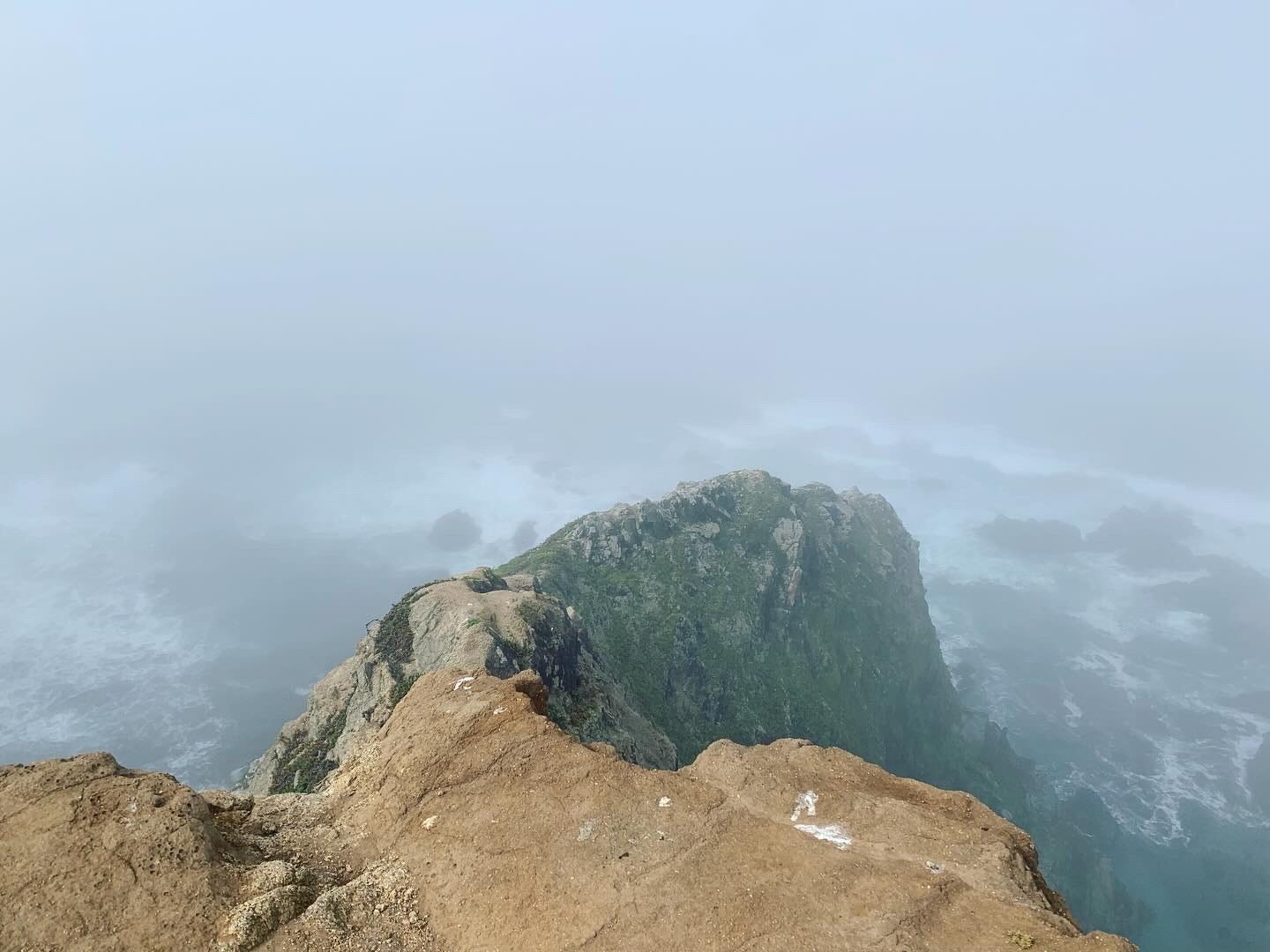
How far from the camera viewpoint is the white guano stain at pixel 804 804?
24125 millimetres

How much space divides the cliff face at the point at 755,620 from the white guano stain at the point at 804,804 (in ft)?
167

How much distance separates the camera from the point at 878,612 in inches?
4813

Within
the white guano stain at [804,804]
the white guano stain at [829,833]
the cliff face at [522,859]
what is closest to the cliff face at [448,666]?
the cliff face at [522,859]

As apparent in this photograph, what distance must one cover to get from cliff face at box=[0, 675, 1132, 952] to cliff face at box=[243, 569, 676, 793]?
19325mm

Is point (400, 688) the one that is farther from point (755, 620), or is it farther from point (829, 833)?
point (755, 620)

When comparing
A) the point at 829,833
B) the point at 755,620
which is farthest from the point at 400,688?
the point at 755,620

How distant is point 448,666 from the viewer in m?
44.1

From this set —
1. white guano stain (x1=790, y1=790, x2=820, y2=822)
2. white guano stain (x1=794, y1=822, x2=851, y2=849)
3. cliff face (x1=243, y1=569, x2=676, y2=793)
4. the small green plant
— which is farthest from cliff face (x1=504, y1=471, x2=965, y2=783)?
white guano stain (x1=794, y1=822, x2=851, y2=849)

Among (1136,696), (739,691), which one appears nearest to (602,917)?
(739,691)

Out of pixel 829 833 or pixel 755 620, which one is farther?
pixel 755 620

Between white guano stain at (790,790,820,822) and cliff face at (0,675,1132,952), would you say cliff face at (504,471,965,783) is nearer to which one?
cliff face at (0,675,1132,952)

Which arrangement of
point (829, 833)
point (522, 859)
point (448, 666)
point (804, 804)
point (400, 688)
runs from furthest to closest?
point (400, 688)
point (448, 666)
point (804, 804)
point (829, 833)
point (522, 859)

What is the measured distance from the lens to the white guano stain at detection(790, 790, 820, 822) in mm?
24125

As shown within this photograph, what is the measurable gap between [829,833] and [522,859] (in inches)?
417
